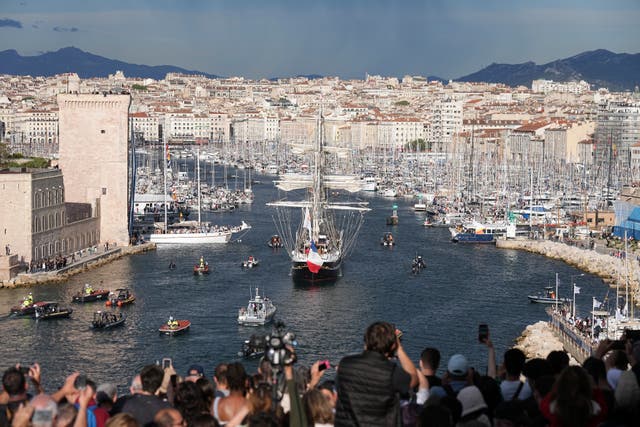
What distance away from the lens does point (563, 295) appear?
17391mm

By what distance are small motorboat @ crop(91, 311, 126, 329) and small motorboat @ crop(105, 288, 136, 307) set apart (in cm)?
95

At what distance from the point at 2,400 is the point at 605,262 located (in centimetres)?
1711

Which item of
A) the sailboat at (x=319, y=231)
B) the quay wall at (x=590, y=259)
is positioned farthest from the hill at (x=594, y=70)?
the quay wall at (x=590, y=259)

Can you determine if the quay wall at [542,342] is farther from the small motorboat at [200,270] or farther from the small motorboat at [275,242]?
the small motorboat at [275,242]

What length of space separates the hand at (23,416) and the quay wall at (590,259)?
1308cm

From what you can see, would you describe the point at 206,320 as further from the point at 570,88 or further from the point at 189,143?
the point at 570,88

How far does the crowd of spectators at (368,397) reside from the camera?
342 cm

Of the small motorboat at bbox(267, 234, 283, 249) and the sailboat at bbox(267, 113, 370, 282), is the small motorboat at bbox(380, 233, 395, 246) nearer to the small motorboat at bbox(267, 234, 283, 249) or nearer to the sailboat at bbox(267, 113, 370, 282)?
the sailboat at bbox(267, 113, 370, 282)

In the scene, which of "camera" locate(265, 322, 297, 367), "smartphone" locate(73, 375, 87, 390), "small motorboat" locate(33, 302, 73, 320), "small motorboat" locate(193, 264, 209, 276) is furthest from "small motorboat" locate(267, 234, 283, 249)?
"camera" locate(265, 322, 297, 367)

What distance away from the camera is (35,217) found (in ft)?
61.5

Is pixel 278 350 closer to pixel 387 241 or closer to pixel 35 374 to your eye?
pixel 35 374

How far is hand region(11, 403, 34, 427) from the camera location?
3.47 metres

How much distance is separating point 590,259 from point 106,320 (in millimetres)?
9643

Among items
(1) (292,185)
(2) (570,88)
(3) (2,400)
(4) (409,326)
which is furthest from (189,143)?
(3) (2,400)
